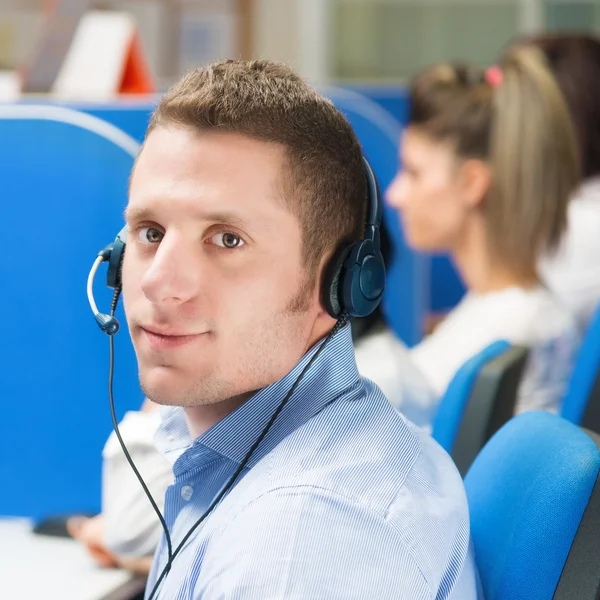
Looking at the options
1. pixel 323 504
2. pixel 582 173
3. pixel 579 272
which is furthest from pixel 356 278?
pixel 582 173

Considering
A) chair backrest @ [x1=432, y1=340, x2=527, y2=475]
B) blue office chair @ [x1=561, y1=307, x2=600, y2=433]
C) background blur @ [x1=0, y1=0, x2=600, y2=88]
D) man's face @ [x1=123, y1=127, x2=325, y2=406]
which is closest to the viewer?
man's face @ [x1=123, y1=127, x2=325, y2=406]

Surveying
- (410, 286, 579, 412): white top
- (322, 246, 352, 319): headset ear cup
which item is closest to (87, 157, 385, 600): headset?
(322, 246, 352, 319): headset ear cup

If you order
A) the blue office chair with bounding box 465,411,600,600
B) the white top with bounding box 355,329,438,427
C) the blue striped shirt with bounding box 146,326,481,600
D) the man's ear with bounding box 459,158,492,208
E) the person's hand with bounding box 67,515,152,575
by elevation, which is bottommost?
the person's hand with bounding box 67,515,152,575

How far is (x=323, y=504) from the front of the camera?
643 mm

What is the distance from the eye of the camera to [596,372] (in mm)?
1672

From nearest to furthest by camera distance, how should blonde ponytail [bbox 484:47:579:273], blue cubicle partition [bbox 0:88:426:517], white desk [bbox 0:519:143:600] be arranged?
1. white desk [bbox 0:519:143:600]
2. blue cubicle partition [bbox 0:88:426:517]
3. blonde ponytail [bbox 484:47:579:273]

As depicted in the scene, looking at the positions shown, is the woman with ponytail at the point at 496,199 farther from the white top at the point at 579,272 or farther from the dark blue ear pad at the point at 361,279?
the dark blue ear pad at the point at 361,279

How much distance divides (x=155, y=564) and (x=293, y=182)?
0.39 meters

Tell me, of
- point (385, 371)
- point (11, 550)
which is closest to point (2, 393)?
point (11, 550)

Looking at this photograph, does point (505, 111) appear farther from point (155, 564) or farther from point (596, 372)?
point (155, 564)

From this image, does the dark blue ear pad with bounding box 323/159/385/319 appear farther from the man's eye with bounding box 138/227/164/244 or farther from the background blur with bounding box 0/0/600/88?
the background blur with bounding box 0/0/600/88

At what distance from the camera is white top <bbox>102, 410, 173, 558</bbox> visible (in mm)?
1215

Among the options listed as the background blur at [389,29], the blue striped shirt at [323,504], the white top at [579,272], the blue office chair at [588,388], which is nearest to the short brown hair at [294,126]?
the blue striped shirt at [323,504]

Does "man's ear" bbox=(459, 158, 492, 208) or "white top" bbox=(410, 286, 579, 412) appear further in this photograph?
"man's ear" bbox=(459, 158, 492, 208)
